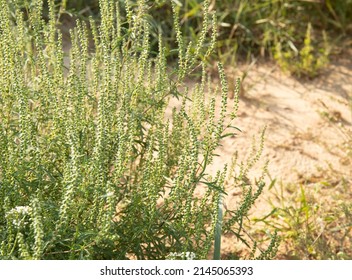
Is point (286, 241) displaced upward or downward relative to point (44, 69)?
downward

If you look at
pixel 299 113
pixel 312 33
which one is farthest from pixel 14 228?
pixel 312 33

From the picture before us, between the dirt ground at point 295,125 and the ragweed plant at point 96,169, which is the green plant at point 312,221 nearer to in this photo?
the dirt ground at point 295,125

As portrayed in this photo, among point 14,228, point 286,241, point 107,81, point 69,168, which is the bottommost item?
point 286,241

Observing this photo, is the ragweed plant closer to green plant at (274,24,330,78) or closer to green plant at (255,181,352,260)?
green plant at (255,181,352,260)

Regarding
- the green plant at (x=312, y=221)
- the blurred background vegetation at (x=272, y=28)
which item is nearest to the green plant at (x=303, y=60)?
the blurred background vegetation at (x=272, y=28)

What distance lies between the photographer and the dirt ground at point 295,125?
171 inches

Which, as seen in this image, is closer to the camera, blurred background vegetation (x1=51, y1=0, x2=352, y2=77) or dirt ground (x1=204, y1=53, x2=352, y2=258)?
dirt ground (x1=204, y1=53, x2=352, y2=258)

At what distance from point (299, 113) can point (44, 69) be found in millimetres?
2639

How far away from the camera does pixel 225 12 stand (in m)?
5.58

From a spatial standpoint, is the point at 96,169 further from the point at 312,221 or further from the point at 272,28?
the point at 272,28

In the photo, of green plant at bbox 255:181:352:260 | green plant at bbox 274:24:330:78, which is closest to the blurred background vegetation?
green plant at bbox 274:24:330:78

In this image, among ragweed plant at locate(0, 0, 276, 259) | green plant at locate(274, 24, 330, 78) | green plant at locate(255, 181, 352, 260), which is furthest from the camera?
green plant at locate(274, 24, 330, 78)

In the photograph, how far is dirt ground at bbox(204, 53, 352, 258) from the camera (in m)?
4.34

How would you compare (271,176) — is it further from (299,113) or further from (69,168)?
(69,168)
